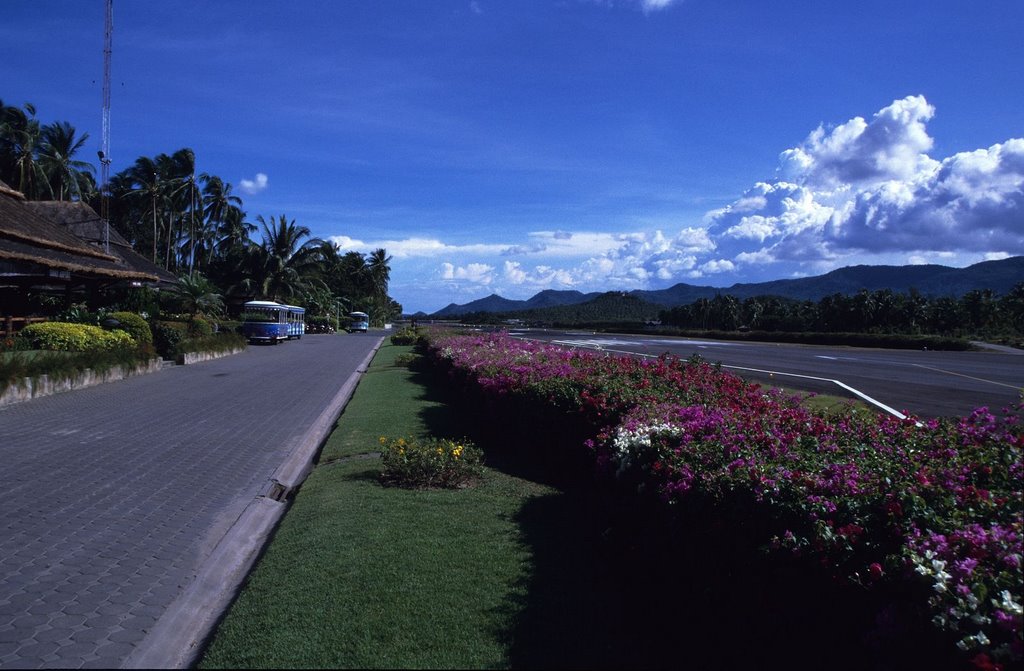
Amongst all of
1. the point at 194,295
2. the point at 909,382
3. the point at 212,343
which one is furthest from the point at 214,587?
the point at 194,295

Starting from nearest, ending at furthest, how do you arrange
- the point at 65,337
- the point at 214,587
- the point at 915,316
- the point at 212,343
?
the point at 214,587
the point at 65,337
the point at 212,343
the point at 915,316

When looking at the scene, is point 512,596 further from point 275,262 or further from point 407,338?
point 275,262

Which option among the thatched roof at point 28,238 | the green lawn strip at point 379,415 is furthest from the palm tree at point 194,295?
the green lawn strip at point 379,415

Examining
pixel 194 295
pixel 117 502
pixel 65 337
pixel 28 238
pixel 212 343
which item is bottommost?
pixel 117 502

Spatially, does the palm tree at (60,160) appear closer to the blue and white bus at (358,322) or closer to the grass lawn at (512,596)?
the blue and white bus at (358,322)

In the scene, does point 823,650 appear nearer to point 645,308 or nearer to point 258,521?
point 258,521

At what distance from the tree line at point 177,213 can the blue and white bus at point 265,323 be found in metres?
4.16

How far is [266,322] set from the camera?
1526 inches

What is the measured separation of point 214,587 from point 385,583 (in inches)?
54.7

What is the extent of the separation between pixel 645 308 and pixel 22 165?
12968 centimetres

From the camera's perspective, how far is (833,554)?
2.72 metres

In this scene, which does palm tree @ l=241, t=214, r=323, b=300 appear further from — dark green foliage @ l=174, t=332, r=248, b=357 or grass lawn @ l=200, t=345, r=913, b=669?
grass lawn @ l=200, t=345, r=913, b=669

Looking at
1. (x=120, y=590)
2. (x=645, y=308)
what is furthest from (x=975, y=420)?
(x=645, y=308)

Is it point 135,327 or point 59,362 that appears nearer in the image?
point 59,362
